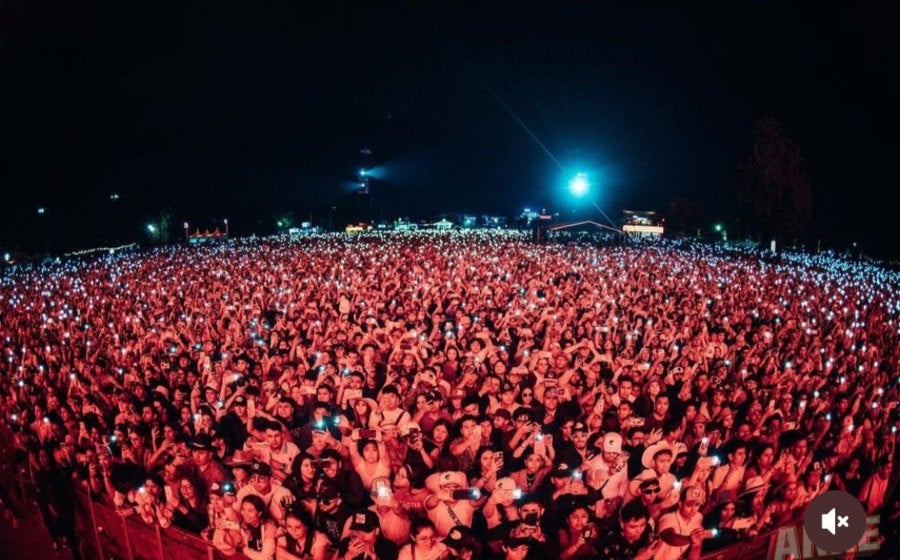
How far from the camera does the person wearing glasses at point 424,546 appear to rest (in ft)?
11.0

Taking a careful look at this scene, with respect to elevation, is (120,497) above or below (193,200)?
below

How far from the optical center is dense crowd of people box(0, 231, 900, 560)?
3852 millimetres

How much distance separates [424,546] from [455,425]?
2092mm

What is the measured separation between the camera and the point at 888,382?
280 inches

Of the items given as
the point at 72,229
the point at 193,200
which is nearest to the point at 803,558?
the point at 72,229

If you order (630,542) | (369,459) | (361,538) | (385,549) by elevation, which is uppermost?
(369,459)

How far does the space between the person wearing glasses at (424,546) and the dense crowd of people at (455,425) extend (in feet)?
0.04

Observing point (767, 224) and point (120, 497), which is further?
point (767, 224)

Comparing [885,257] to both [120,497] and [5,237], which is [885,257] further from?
[5,237]

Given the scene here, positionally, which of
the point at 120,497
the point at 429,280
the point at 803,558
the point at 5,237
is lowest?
the point at 803,558

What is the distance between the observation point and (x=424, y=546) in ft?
11.1

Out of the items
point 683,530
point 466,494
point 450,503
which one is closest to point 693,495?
point 683,530

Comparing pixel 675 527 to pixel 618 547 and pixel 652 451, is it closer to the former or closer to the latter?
pixel 618 547

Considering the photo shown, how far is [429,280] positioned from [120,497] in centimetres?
1097
